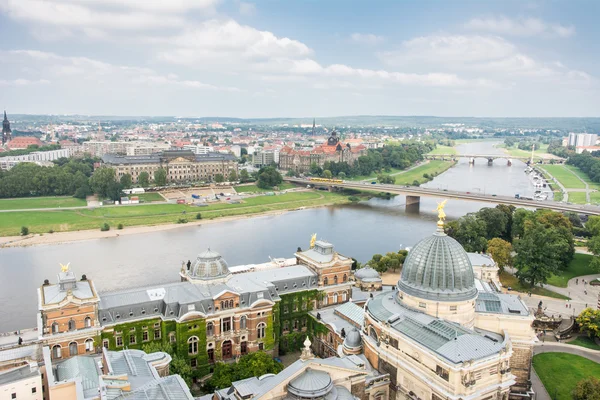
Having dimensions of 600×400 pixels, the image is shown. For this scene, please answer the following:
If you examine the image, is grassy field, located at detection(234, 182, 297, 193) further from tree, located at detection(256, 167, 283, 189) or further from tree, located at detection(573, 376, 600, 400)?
tree, located at detection(573, 376, 600, 400)

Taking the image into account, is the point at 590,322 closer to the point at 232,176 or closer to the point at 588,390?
the point at 588,390

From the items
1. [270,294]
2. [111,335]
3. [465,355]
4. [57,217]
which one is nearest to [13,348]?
[111,335]

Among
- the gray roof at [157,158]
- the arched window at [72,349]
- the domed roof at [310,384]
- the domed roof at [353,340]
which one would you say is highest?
the gray roof at [157,158]

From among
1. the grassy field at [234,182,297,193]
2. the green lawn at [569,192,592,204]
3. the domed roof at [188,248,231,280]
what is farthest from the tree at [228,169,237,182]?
the domed roof at [188,248,231,280]

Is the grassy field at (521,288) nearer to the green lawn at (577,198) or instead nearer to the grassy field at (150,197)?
the green lawn at (577,198)

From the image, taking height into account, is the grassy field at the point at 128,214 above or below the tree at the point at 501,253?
below

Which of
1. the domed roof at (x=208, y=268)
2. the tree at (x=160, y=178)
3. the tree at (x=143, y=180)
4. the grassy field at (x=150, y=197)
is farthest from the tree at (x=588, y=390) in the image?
the tree at (x=143, y=180)

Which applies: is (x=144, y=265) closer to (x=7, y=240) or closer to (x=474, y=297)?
(x=7, y=240)
